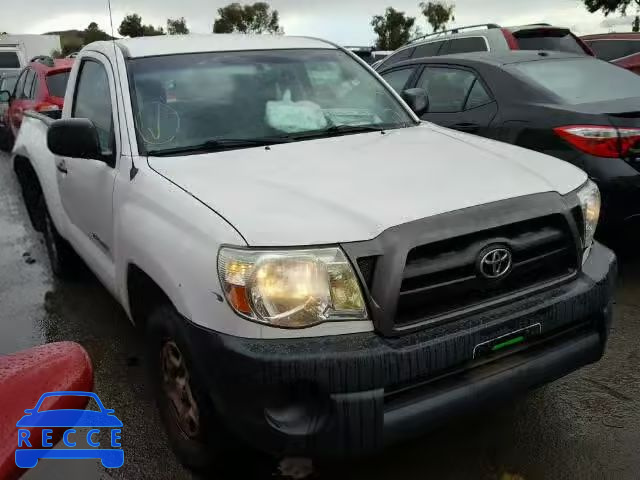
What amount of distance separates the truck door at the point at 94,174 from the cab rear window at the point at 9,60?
18.1 metres

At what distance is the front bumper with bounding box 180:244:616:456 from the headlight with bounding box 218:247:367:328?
0.28ft

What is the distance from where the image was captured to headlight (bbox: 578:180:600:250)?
8.75ft

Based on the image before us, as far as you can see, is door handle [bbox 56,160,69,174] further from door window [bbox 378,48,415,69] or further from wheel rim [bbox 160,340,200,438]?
door window [bbox 378,48,415,69]

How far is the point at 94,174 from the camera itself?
11.1 ft

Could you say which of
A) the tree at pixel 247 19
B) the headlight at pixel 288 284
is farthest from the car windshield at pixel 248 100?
the tree at pixel 247 19

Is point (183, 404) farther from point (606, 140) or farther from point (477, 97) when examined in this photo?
point (477, 97)

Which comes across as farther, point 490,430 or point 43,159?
point 43,159

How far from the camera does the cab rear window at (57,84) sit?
902cm

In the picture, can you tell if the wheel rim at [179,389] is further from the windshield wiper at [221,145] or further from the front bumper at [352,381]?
the windshield wiper at [221,145]

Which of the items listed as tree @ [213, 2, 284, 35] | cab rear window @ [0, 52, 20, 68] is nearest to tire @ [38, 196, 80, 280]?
cab rear window @ [0, 52, 20, 68]

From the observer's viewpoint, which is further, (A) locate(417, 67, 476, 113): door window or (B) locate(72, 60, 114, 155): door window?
(A) locate(417, 67, 476, 113): door window

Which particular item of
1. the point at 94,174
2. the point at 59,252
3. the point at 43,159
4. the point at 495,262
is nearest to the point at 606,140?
the point at 495,262

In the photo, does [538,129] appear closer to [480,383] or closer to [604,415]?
[604,415]

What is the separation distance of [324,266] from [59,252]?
3.52 meters
